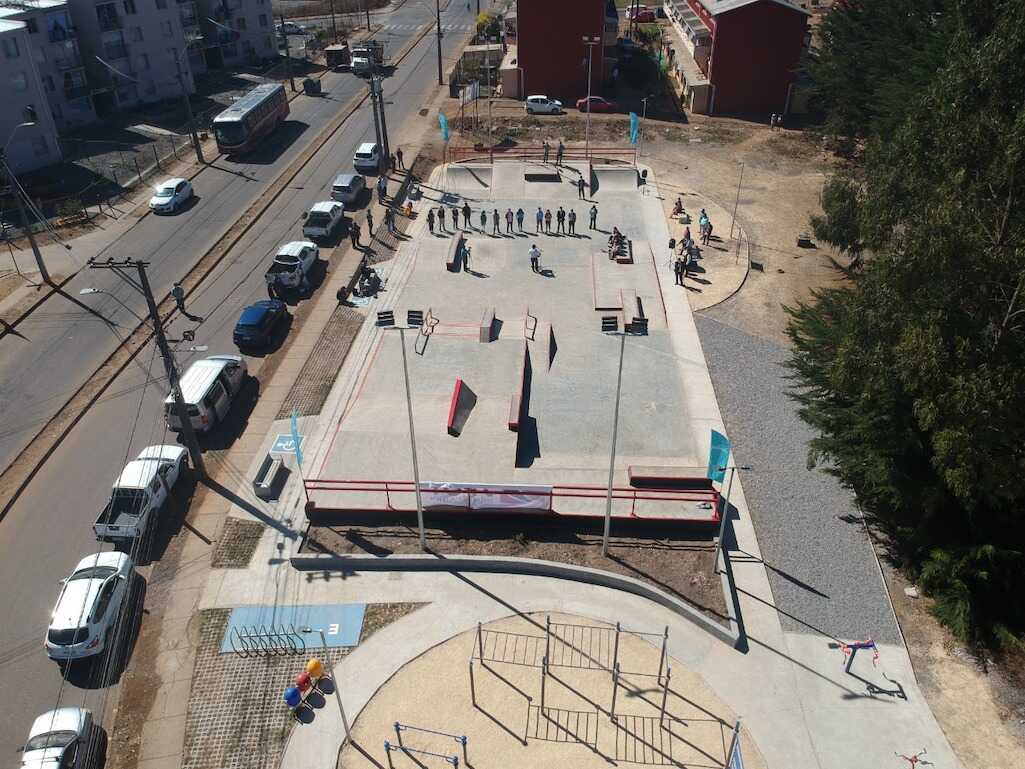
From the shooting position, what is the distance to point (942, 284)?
1891 cm

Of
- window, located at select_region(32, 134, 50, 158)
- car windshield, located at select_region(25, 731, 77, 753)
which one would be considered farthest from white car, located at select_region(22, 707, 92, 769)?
window, located at select_region(32, 134, 50, 158)

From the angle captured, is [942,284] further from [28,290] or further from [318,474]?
[28,290]

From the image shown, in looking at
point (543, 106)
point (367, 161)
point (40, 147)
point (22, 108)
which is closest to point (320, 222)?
point (367, 161)

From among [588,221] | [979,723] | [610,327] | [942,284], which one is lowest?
[979,723]

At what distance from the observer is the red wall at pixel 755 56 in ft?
191

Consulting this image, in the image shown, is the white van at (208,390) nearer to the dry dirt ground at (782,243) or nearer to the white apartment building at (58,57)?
the dry dirt ground at (782,243)

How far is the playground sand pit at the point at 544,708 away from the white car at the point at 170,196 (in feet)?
116

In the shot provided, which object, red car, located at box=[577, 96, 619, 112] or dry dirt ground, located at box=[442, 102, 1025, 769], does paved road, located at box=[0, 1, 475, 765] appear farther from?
red car, located at box=[577, 96, 619, 112]

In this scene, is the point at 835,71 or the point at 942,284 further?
the point at 835,71

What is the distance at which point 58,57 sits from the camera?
56312 millimetres

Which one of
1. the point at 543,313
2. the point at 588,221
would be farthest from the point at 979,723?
the point at 588,221

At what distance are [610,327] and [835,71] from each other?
41.7m

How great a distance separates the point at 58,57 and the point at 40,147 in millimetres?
10554

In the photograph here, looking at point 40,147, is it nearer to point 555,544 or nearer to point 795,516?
point 555,544
